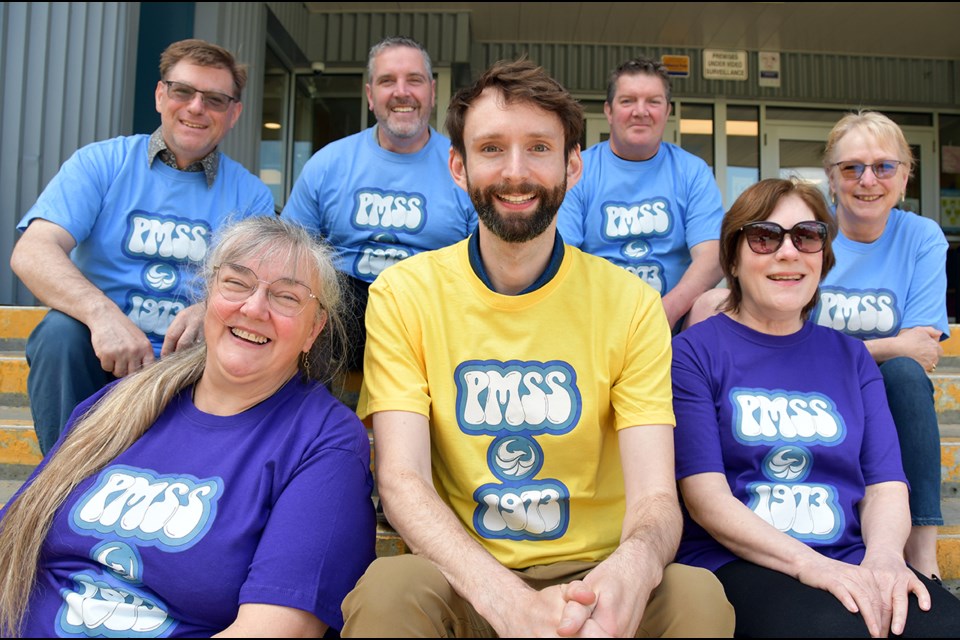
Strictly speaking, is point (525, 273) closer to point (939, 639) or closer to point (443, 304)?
point (443, 304)

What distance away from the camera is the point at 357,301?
8.84 ft

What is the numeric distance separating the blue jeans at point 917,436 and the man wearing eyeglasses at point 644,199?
935 mm

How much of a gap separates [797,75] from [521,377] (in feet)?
23.3

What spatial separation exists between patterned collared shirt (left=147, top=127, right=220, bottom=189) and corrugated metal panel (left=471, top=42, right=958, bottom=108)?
16.8ft

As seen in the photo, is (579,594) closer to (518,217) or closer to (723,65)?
(518,217)

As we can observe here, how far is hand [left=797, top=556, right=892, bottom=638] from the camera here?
4.58 ft

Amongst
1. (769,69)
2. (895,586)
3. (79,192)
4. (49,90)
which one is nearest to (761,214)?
(895,586)

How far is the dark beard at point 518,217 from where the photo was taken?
1.62 metres

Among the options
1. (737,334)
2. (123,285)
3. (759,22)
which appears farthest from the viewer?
(759,22)

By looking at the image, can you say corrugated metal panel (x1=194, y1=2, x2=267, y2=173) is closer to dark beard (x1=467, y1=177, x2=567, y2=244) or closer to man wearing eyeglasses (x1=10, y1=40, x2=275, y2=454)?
man wearing eyeglasses (x1=10, y1=40, x2=275, y2=454)

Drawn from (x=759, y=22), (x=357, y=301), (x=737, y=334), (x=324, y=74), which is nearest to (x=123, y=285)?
(x=357, y=301)

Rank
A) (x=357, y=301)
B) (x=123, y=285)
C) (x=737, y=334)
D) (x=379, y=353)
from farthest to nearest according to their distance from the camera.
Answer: (x=357, y=301) < (x=123, y=285) < (x=737, y=334) < (x=379, y=353)

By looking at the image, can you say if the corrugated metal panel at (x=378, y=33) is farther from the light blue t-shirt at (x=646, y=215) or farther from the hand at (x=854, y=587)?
the hand at (x=854, y=587)

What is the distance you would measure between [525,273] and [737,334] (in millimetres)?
579
